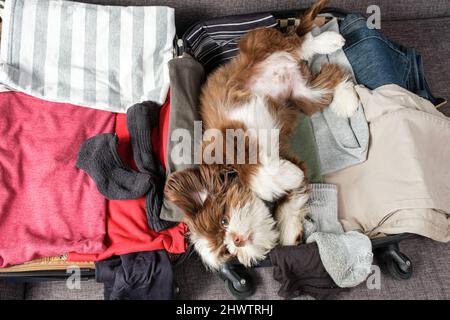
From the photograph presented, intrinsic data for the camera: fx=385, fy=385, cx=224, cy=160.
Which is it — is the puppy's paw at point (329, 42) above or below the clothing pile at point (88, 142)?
above

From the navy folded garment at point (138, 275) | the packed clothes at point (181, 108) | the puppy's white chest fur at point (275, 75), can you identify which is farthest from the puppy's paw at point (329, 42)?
the navy folded garment at point (138, 275)

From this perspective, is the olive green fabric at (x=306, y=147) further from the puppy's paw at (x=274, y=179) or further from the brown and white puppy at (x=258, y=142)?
the puppy's paw at (x=274, y=179)

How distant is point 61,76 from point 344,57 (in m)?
1.27

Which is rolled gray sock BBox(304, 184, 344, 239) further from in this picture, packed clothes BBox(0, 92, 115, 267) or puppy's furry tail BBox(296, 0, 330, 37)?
packed clothes BBox(0, 92, 115, 267)

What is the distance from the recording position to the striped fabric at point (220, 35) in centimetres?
161

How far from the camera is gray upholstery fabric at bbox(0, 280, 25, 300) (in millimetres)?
1491

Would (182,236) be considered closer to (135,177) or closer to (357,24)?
(135,177)

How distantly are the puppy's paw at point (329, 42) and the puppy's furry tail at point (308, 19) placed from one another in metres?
0.06

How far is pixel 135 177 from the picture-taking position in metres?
1.45

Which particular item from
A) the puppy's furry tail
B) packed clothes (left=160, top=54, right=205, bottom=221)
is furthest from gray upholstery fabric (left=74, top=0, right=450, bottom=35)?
packed clothes (left=160, top=54, right=205, bottom=221)

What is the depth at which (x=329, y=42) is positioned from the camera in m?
1.66

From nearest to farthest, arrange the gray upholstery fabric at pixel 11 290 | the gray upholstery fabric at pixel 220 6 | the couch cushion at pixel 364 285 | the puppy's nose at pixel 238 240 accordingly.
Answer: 1. the puppy's nose at pixel 238 240
2. the gray upholstery fabric at pixel 11 290
3. the couch cushion at pixel 364 285
4. the gray upholstery fabric at pixel 220 6

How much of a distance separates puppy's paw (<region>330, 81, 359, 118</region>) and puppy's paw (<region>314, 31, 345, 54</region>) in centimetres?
16

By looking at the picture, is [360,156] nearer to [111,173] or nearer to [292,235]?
[292,235]
